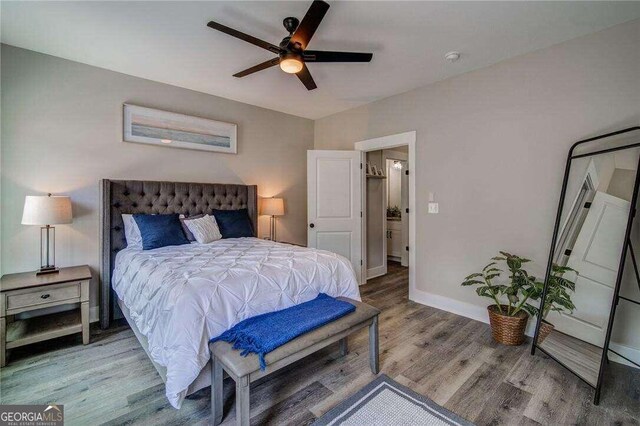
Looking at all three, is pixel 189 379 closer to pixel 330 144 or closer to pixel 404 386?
pixel 404 386

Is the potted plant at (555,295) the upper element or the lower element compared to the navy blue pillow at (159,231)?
lower

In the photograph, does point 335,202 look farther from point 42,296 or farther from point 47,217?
point 42,296

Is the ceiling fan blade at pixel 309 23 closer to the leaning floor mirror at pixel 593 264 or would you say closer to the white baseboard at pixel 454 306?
the leaning floor mirror at pixel 593 264

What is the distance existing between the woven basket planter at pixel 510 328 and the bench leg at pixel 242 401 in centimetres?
230

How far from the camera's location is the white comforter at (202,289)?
5.14ft

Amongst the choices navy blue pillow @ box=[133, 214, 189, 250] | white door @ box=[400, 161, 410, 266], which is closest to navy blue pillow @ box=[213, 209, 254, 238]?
navy blue pillow @ box=[133, 214, 189, 250]

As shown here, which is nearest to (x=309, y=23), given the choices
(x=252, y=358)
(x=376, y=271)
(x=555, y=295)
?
(x=252, y=358)

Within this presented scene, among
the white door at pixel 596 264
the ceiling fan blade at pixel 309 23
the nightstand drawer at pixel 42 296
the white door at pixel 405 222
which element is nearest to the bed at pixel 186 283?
the nightstand drawer at pixel 42 296

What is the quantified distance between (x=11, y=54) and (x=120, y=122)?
3.10 ft

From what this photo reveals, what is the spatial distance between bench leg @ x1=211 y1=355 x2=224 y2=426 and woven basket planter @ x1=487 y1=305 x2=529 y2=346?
7.88 feet

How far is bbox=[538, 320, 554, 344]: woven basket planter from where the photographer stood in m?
2.49

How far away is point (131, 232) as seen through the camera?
301cm

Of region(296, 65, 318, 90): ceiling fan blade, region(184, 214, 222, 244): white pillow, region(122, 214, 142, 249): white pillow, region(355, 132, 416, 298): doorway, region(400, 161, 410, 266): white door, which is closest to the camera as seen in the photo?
region(296, 65, 318, 90): ceiling fan blade

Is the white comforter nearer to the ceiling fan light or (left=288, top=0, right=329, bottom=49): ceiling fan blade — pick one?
the ceiling fan light
